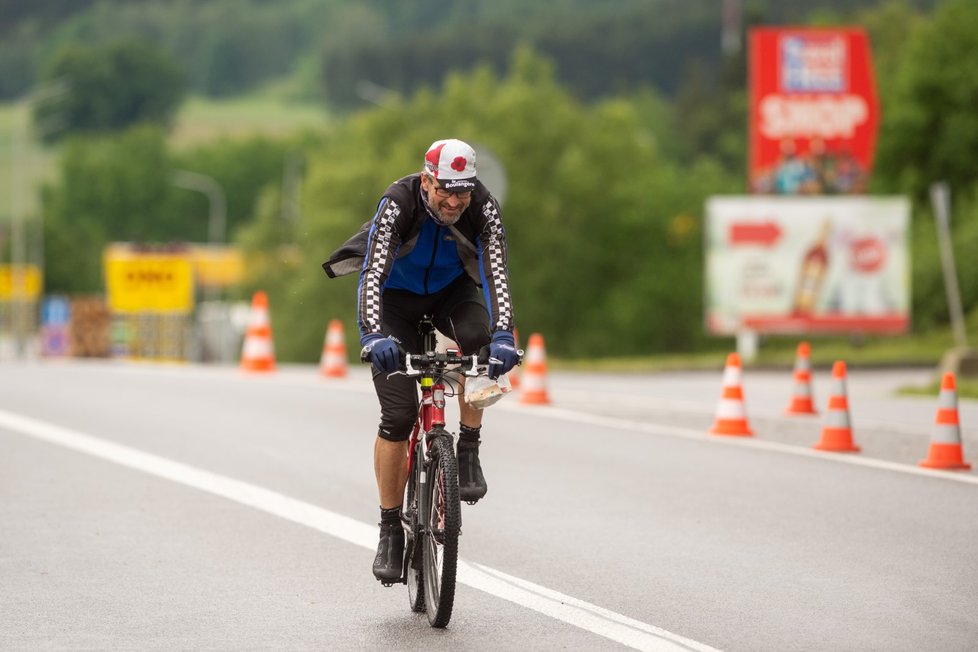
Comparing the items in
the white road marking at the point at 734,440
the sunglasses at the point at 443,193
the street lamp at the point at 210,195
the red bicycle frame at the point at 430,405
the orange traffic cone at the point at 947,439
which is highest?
the street lamp at the point at 210,195

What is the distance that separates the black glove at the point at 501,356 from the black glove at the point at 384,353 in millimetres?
349

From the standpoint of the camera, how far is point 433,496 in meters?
7.58

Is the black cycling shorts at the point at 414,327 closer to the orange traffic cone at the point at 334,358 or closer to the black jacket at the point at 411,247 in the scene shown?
the black jacket at the point at 411,247

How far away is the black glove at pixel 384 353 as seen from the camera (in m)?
7.41

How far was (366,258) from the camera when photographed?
775 centimetres

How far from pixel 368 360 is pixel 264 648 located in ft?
3.69

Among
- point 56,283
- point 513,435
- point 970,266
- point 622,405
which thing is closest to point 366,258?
point 513,435

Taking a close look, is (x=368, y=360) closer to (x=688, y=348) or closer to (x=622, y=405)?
(x=622, y=405)

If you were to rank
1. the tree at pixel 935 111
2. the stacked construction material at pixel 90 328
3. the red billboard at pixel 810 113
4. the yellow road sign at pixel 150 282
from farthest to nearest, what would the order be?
the tree at pixel 935 111 < the stacked construction material at pixel 90 328 < the yellow road sign at pixel 150 282 < the red billboard at pixel 810 113

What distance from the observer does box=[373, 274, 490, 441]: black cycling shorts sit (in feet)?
25.9

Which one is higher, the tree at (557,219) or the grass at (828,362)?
the tree at (557,219)

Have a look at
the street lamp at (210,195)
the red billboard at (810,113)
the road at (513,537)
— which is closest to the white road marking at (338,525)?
the road at (513,537)

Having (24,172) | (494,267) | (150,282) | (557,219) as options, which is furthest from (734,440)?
(24,172)

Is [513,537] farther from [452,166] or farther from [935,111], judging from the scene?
[935,111]
